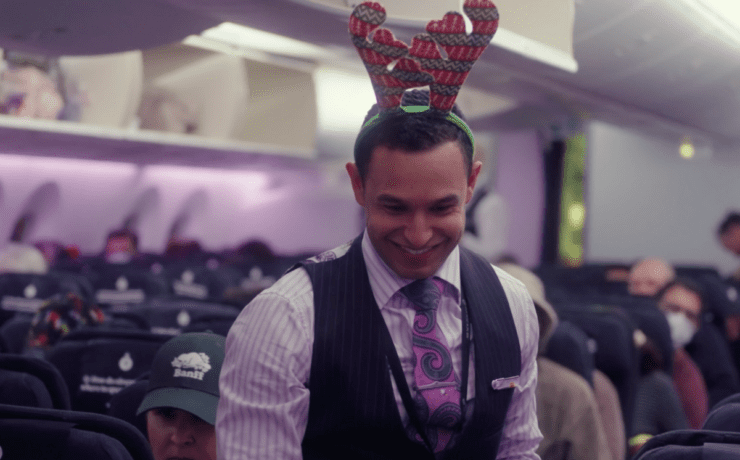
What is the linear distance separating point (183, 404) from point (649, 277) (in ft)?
15.3

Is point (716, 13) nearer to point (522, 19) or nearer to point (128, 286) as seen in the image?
point (522, 19)

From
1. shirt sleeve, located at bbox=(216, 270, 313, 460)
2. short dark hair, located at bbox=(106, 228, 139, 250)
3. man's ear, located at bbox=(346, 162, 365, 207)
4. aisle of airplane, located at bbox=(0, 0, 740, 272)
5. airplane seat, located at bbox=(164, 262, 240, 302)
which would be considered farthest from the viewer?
short dark hair, located at bbox=(106, 228, 139, 250)

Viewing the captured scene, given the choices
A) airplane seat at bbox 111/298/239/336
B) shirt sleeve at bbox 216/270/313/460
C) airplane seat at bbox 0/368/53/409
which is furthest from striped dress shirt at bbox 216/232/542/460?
airplane seat at bbox 111/298/239/336

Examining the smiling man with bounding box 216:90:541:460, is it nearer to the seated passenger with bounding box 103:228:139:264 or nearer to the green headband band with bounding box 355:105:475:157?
the green headband band with bounding box 355:105:475:157

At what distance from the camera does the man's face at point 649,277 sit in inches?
227

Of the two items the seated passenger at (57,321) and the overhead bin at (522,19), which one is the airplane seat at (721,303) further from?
the seated passenger at (57,321)

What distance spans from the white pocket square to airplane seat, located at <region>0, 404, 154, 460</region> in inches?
28.8

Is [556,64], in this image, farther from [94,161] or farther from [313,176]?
[313,176]

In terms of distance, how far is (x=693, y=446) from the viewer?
1539 millimetres

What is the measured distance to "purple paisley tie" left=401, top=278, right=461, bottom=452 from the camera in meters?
1.22

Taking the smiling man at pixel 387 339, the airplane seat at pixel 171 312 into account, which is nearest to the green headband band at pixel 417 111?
the smiling man at pixel 387 339

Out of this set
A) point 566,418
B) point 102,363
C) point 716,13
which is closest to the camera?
point 566,418

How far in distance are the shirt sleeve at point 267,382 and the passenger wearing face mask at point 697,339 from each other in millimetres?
3758

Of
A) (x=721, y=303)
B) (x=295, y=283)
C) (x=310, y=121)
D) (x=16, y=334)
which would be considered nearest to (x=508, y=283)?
(x=295, y=283)
